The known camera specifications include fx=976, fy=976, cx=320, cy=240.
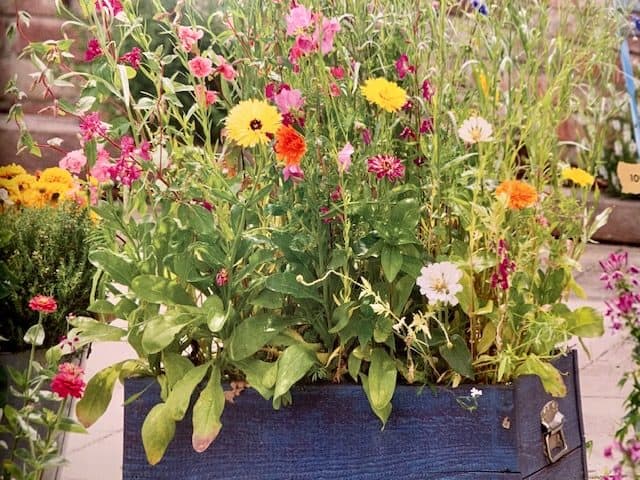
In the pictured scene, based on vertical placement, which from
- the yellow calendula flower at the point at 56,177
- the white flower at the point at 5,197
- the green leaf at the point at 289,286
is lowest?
the yellow calendula flower at the point at 56,177

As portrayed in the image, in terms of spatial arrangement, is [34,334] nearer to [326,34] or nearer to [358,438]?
[358,438]

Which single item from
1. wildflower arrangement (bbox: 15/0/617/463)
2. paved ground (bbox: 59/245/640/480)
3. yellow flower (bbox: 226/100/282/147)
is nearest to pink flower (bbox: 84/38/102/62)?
wildflower arrangement (bbox: 15/0/617/463)

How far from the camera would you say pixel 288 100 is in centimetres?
130

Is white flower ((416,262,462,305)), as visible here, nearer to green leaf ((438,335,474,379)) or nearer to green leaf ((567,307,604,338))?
green leaf ((438,335,474,379))

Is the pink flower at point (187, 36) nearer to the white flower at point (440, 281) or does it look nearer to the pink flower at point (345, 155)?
the pink flower at point (345, 155)

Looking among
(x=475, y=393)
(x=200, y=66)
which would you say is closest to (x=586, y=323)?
(x=475, y=393)

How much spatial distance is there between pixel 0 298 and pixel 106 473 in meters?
0.39

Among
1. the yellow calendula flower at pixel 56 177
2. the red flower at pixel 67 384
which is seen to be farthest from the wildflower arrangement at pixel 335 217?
the yellow calendula flower at pixel 56 177

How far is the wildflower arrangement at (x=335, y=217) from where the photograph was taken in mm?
1312

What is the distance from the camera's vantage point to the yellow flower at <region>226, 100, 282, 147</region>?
127 centimetres

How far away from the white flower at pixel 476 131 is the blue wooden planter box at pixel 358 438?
339mm

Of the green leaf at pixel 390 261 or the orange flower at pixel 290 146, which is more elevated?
Answer: the orange flower at pixel 290 146

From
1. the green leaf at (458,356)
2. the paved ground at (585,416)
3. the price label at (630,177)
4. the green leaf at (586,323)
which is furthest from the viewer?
the paved ground at (585,416)

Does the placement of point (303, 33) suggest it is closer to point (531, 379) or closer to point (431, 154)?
point (431, 154)
